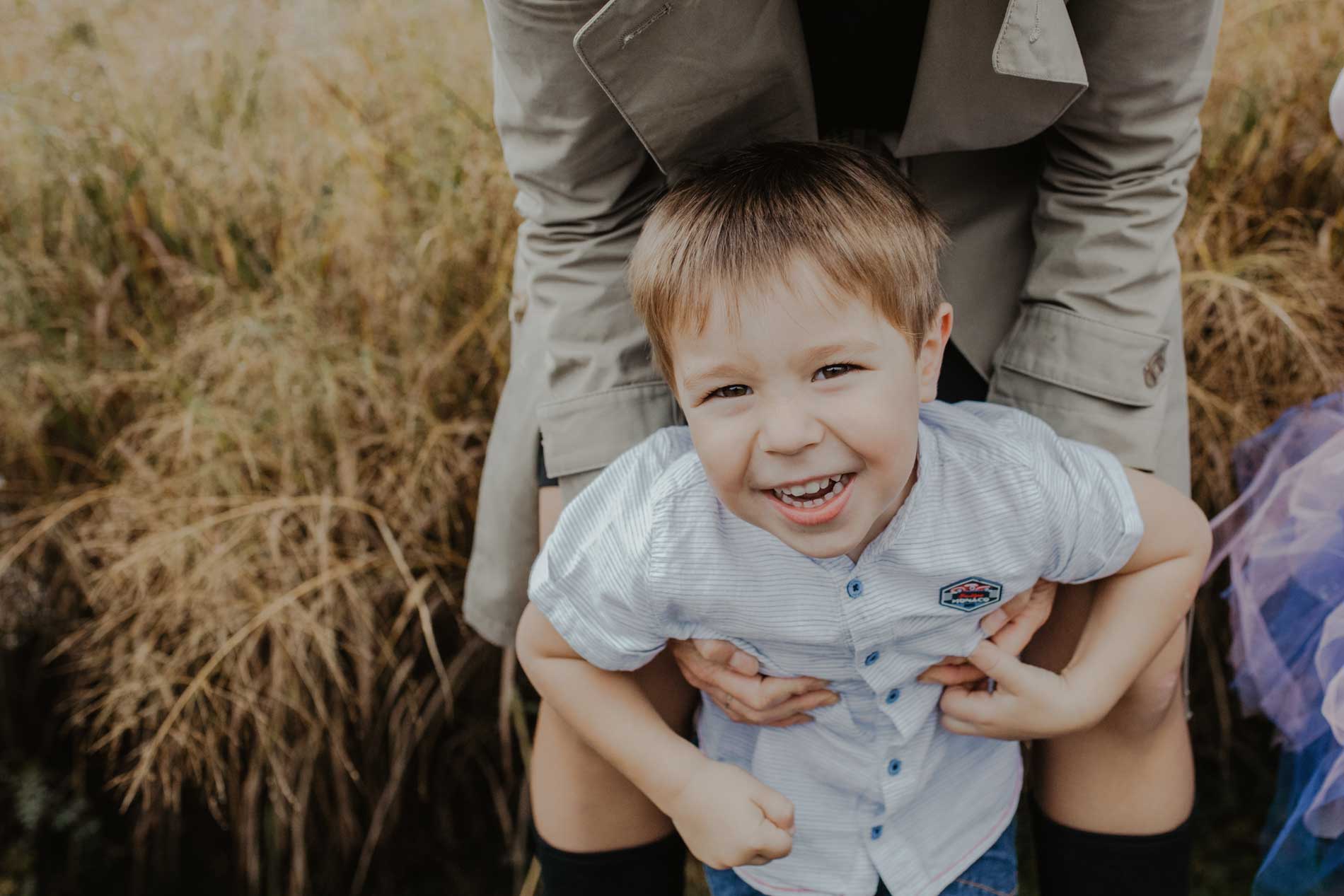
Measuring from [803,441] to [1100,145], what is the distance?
1.79 ft

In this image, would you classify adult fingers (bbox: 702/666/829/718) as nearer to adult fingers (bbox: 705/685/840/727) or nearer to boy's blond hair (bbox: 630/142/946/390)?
adult fingers (bbox: 705/685/840/727)

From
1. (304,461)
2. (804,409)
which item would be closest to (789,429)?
(804,409)

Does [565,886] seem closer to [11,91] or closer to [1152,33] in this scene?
[1152,33]

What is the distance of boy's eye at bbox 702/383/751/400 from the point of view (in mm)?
1042

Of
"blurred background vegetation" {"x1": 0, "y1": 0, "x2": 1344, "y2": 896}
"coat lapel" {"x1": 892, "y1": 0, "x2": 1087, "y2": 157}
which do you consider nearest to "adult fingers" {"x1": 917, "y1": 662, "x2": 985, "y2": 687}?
"coat lapel" {"x1": 892, "y1": 0, "x2": 1087, "y2": 157}

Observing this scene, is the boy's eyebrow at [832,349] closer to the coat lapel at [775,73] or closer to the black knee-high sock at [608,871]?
the coat lapel at [775,73]

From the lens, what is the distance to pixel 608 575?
1132 mm

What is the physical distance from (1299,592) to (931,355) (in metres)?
0.55

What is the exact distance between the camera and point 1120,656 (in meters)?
1.17

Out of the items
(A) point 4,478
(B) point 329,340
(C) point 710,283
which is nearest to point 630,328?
(C) point 710,283

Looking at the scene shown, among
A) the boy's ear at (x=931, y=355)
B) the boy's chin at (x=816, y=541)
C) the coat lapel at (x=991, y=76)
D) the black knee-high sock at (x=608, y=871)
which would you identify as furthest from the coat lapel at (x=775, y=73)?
the black knee-high sock at (x=608, y=871)

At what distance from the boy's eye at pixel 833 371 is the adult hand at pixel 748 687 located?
1.05 ft

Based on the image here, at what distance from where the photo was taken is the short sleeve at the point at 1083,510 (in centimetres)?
111

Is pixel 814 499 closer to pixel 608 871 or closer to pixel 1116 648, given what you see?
pixel 1116 648
